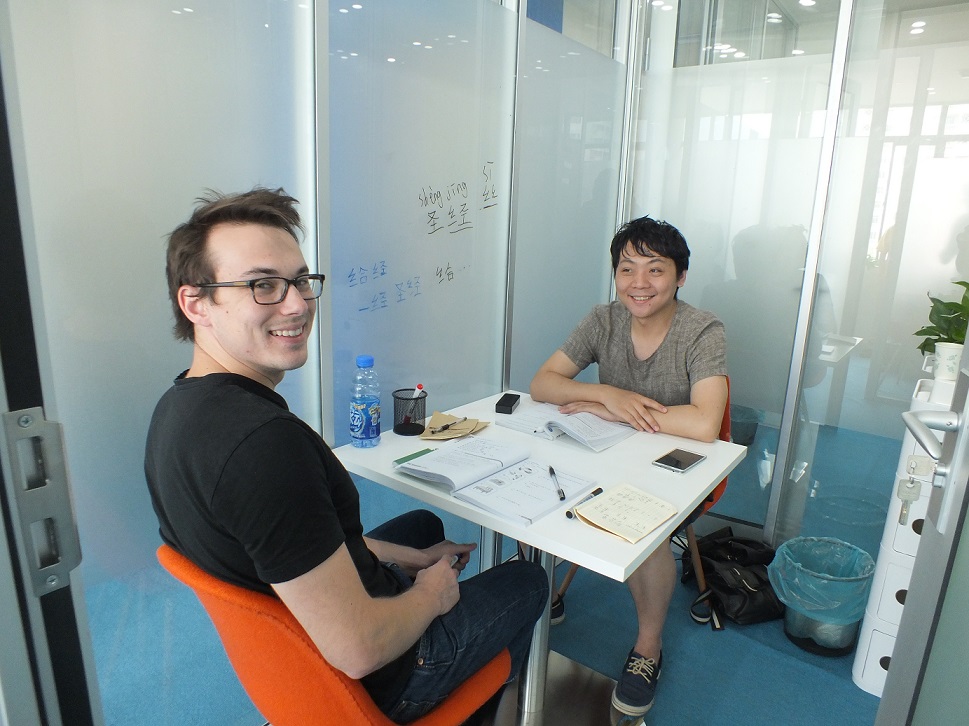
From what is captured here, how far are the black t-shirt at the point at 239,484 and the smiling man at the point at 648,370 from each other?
1141mm

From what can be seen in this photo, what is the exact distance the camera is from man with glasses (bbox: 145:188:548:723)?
90 cm

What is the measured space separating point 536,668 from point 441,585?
2.35 ft

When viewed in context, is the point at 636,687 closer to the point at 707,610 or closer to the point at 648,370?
the point at 707,610

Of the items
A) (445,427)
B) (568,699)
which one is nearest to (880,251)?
(445,427)

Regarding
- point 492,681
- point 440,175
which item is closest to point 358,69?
point 440,175

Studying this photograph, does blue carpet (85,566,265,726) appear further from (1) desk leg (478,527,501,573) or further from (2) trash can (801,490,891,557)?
(2) trash can (801,490,891,557)

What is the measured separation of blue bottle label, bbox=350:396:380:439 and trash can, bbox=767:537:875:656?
1.58m

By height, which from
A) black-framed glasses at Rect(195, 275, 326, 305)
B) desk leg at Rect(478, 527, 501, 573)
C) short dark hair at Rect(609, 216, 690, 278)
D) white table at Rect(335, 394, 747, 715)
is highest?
short dark hair at Rect(609, 216, 690, 278)

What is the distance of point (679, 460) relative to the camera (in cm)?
162

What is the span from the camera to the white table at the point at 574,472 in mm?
1211

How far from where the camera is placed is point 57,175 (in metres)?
1.14

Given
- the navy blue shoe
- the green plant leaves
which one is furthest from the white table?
the green plant leaves

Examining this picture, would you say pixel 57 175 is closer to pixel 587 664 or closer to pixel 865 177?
pixel 587 664

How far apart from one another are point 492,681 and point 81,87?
1376 mm
